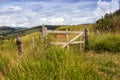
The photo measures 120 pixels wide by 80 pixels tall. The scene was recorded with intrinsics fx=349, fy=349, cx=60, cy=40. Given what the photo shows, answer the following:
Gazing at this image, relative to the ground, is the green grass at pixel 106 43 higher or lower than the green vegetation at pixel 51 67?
lower

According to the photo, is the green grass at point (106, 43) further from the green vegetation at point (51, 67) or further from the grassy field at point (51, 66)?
the green vegetation at point (51, 67)

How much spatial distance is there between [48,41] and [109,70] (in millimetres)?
2973

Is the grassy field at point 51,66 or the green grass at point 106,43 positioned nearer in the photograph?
the grassy field at point 51,66

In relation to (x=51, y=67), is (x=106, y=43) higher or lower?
lower

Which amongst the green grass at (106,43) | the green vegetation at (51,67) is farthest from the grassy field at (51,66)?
the green grass at (106,43)

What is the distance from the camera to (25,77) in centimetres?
815

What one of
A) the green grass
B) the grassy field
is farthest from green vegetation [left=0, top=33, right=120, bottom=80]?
the green grass

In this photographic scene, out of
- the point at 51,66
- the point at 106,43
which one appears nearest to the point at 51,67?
the point at 51,66

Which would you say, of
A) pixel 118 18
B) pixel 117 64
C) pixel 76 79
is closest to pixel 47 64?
pixel 76 79

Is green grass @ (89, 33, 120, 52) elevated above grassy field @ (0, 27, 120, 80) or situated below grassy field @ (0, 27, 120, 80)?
below

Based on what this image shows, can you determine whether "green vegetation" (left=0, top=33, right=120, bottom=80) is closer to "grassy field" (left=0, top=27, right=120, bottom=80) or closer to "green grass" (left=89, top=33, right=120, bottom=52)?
"grassy field" (left=0, top=27, right=120, bottom=80)

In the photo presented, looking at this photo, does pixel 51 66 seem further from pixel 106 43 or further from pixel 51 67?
pixel 106 43

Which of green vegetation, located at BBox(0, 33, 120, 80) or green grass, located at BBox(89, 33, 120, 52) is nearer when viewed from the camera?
green vegetation, located at BBox(0, 33, 120, 80)

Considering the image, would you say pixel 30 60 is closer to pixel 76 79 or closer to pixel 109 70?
pixel 76 79
